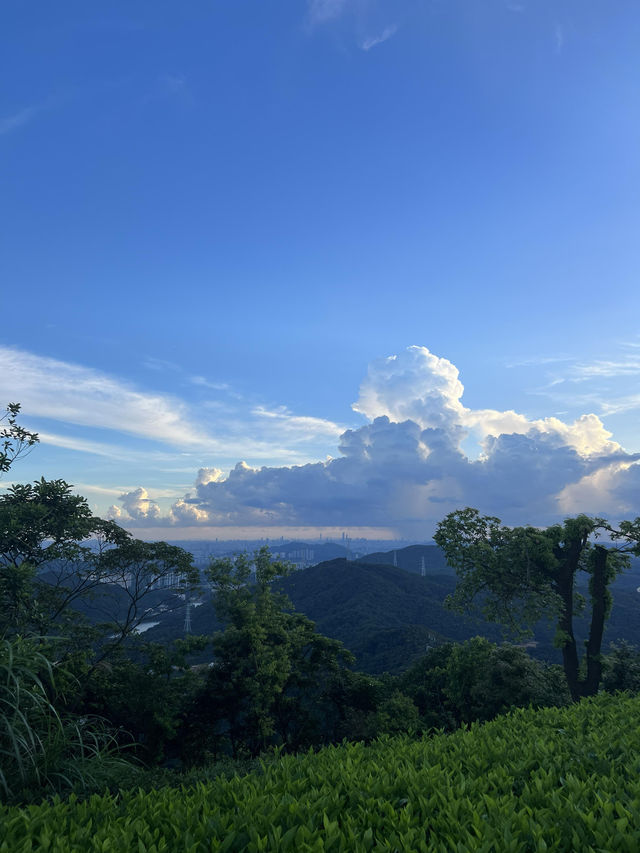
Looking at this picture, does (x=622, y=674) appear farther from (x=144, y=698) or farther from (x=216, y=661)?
(x=144, y=698)

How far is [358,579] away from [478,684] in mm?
119323

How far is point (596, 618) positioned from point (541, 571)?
2500 millimetres

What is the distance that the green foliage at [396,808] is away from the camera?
3459 mm

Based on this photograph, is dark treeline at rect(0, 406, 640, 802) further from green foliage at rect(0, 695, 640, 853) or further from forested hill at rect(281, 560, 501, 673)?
forested hill at rect(281, 560, 501, 673)

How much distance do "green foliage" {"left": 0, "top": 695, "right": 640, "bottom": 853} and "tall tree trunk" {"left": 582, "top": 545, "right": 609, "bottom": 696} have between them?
15085 millimetres

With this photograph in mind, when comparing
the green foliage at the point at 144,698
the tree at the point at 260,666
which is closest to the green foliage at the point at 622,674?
the tree at the point at 260,666

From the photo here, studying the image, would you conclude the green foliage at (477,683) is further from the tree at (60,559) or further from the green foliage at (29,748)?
the green foliage at (29,748)

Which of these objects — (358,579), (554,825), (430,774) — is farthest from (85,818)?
(358,579)

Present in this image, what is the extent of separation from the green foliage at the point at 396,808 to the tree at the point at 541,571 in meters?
14.8

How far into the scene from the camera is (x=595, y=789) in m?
4.25

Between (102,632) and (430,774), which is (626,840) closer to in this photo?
(430,774)

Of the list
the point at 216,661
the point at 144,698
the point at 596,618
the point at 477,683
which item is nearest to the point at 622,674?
the point at 596,618

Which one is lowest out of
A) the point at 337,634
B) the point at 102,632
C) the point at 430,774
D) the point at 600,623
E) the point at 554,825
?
the point at 337,634

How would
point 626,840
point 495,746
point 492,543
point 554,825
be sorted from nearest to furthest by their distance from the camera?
point 626,840, point 554,825, point 495,746, point 492,543
